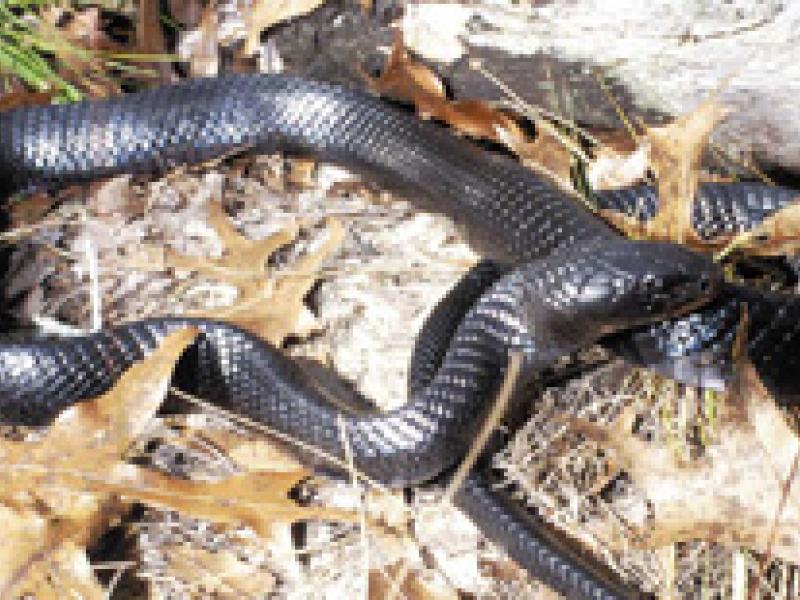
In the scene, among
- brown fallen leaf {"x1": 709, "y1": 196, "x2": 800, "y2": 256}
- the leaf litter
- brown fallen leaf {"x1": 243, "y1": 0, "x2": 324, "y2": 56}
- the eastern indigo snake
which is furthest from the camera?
brown fallen leaf {"x1": 243, "y1": 0, "x2": 324, "y2": 56}

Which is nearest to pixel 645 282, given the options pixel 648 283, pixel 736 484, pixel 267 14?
pixel 648 283

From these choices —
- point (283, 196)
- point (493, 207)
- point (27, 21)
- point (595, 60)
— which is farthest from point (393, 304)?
point (27, 21)

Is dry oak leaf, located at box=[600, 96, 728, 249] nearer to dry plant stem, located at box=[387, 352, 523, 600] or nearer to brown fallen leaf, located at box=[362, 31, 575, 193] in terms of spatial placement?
brown fallen leaf, located at box=[362, 31, 575, 193]

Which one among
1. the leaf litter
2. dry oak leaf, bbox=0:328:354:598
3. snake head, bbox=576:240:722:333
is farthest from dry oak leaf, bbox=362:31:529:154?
dry oak leaf, bbox=0:328:354:598

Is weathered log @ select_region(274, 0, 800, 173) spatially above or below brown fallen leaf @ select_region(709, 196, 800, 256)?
above

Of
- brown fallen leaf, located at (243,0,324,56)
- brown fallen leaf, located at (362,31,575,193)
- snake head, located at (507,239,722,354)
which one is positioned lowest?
snake head, located at (507,239,722,354)

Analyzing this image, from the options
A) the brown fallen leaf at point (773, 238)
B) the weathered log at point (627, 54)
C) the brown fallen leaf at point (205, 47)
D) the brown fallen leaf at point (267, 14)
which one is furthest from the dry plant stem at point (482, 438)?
the brown fallen leaf at point (205, 47)

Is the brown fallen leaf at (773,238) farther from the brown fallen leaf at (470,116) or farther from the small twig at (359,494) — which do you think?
the small twig at (359,494)

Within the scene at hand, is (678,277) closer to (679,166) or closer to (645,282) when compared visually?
(645,282)
